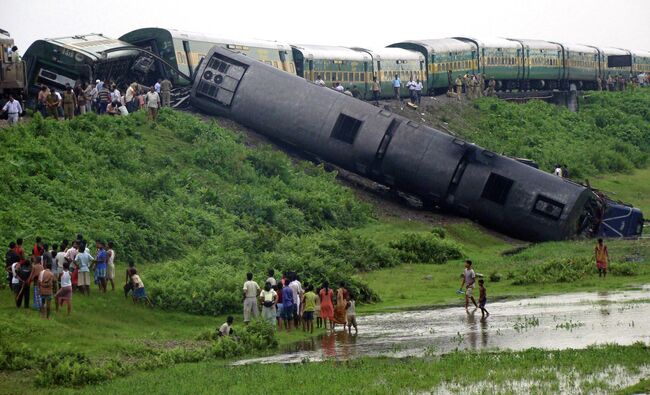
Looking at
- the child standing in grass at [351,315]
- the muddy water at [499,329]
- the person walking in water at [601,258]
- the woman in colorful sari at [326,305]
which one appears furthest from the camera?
the person walking in water at [601,258]

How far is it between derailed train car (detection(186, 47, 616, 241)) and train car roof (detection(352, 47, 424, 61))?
20576 millimetres

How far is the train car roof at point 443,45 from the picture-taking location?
3051 inches

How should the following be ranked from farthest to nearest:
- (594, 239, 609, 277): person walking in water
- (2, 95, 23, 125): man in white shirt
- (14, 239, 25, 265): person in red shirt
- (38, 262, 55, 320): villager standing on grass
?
(2, 95, 23, 125): man in white shirt, (594, 239, 609, 277): person walking in water, (14, 239, 25, 265): person in red shirt, (38, 262, 55, 320): villager standing on grass

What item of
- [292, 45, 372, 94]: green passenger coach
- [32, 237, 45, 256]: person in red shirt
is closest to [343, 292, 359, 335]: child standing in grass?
[32, 237, 45, 256]: person in red shirt

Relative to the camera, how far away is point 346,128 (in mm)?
49250

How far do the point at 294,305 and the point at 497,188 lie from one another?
677 inches

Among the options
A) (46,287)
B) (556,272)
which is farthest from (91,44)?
(46,287)

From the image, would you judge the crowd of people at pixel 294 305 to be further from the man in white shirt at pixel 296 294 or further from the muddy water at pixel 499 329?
the muddy water at pixel 499 329

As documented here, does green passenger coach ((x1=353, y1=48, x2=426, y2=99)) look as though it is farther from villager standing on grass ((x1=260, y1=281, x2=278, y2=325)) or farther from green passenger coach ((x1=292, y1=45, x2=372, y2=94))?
villager standing on grass ((x1=260, y1=281, x2=278, y2=325))

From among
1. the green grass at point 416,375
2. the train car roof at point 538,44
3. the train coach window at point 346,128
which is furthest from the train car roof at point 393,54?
the green grass at point 416,375

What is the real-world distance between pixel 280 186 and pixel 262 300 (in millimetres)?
17834

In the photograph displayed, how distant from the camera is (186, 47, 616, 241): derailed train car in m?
46.2

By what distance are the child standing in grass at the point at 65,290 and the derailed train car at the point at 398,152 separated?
67.8 ft

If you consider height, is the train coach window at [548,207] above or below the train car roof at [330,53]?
below
